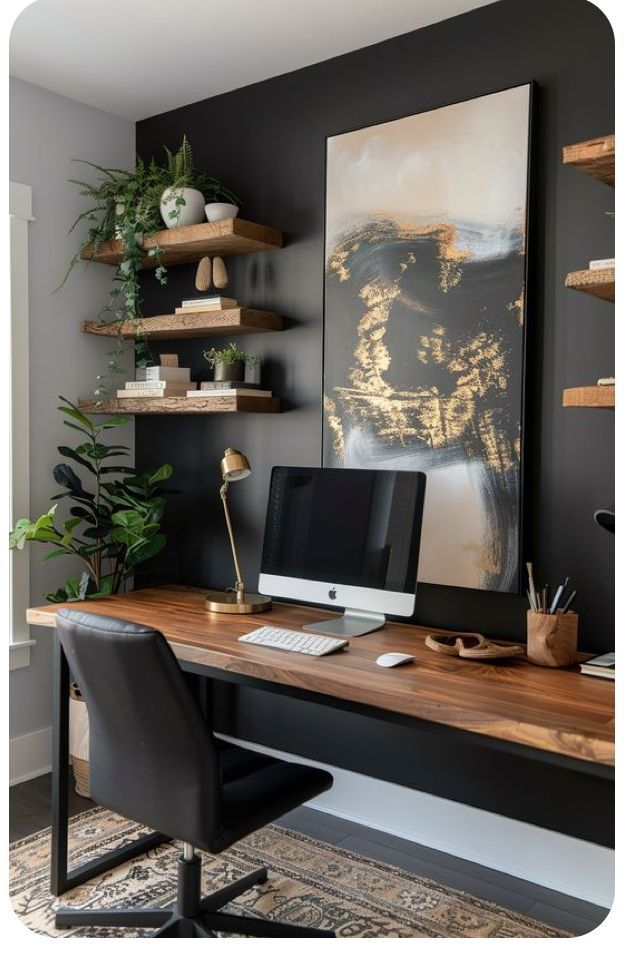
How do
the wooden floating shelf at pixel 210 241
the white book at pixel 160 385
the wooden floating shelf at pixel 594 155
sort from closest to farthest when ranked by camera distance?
the wooden floating shelf at pixel 594 155, the wooden floating shelf at pixel 210 241, the white book at pixel 160 385

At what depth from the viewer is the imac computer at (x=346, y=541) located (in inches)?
92.7

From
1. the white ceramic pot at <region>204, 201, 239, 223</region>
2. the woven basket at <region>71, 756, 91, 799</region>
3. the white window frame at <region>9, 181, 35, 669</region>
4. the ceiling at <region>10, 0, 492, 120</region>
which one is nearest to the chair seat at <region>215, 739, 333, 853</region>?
the woven basket at <region>71, 756, 91, 799</region>

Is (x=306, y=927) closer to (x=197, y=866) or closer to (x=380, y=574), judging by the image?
(x=197, y=866)

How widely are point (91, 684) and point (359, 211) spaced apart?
5.76 ft

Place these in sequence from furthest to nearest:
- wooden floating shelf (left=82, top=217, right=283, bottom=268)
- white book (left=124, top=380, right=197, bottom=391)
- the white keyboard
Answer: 1. white book (left=124, top=380, right=197, bottom=391)
2. wooden floating shelf (left=82, top=217, right=283, bottom=268)
3. the white keyboard

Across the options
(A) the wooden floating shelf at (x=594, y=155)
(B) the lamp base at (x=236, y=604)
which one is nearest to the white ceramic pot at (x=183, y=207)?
(B) the lamp base at (x=236, y=604)

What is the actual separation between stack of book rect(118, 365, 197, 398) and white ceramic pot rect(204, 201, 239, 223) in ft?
1.90

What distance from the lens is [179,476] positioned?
348 cm

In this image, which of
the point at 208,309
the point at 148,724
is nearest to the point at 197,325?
the point at 208,309

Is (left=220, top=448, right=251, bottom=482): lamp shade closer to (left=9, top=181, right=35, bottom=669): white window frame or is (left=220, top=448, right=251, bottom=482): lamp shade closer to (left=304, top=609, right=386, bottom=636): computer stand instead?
(left=304, top=609, right=386, bottom=636): computer stand

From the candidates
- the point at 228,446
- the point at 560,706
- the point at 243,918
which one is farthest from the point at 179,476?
the point at 560,706

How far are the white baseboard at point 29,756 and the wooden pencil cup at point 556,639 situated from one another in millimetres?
2075

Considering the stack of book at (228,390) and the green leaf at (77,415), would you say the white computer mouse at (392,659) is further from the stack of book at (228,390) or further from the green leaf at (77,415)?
the green leaf at (77,415)

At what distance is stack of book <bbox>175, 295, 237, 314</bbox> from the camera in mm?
3040
